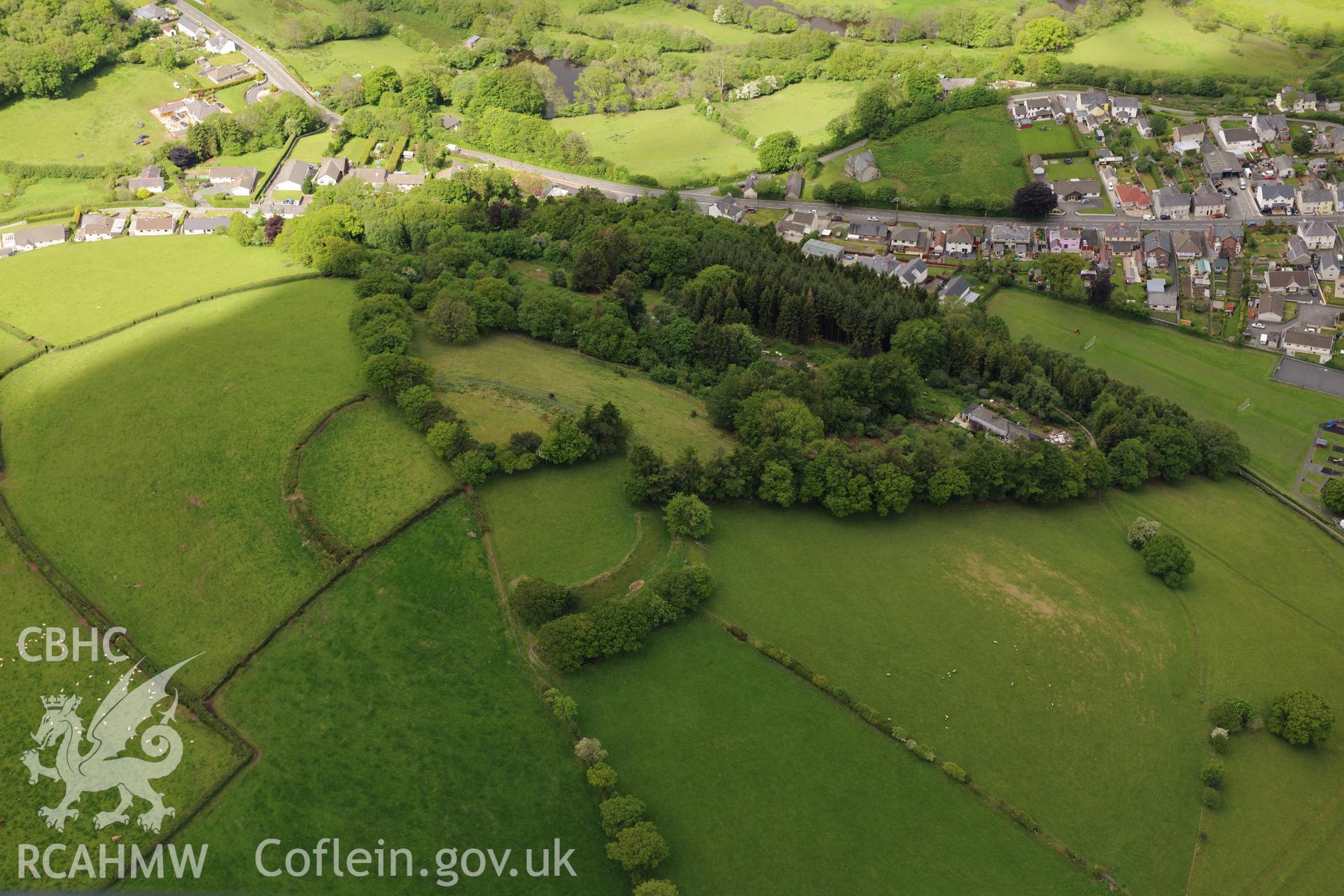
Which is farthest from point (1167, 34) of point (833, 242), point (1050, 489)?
point (1050, 489)

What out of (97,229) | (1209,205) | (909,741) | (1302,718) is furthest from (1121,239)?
(97,229)

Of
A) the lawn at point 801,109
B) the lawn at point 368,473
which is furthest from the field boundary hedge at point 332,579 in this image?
the lawn at point 801,109

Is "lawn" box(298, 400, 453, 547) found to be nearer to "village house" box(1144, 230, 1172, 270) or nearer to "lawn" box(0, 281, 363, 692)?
"lawn" box(0, 281, 363, 692)

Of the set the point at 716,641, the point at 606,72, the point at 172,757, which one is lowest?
the point at 172,757

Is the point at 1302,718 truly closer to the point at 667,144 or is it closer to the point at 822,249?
the point at 822,249

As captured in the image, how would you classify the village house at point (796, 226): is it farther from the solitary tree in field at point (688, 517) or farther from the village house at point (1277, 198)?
the village house at point (1277, 198)

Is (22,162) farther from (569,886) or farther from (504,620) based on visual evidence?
(569,886)

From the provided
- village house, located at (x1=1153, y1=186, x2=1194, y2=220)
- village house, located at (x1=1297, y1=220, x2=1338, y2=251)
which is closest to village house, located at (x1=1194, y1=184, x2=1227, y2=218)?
village house, located at (x1=1153, y1=186, x2=1194, y2=220)

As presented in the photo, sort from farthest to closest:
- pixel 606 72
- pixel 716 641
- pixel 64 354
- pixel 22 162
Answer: pixel 606 72 < pixel 22 162 < pixel 64 354 < pixel 716 641
